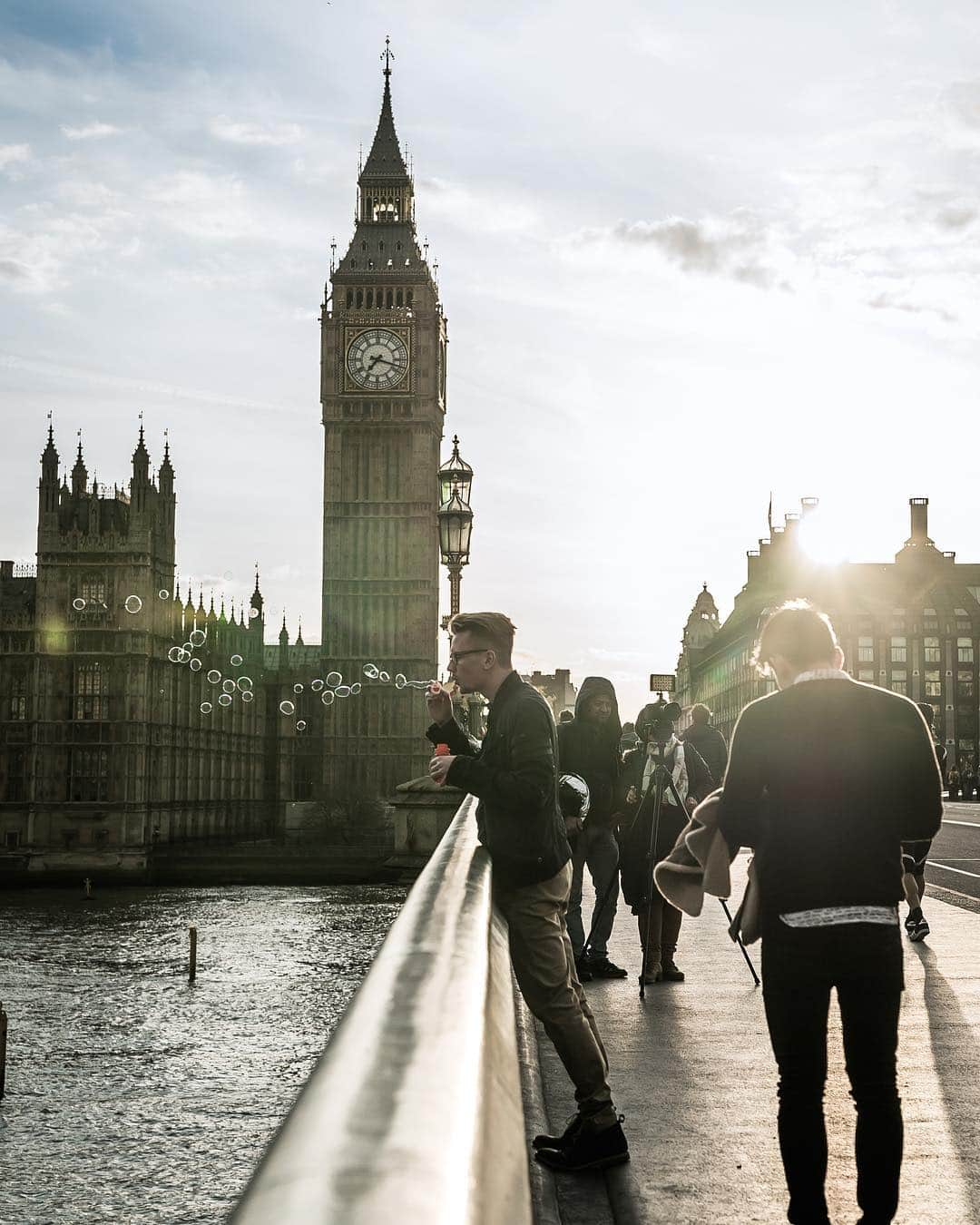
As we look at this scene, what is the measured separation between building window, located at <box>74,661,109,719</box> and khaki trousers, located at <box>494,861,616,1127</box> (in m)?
75.5

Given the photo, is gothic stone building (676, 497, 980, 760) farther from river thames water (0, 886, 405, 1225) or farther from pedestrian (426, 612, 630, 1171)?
pedestrian (426, 612, 630, 1171)

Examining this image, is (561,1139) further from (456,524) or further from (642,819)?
(456,524)

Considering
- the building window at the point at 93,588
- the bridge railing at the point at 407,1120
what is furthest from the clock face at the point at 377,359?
the bridge railing at the point at 407,1120

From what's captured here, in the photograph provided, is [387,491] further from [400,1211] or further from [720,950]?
[400,1211]

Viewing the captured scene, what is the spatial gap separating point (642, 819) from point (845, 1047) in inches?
222

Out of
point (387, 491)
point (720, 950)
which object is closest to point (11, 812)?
point (387, 491)

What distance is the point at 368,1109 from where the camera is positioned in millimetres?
1349

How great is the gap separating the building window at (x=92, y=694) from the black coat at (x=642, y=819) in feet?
233

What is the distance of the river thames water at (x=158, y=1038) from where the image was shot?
19.9 meters

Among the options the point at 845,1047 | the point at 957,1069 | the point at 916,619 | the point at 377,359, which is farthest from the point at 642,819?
the point at 377,359

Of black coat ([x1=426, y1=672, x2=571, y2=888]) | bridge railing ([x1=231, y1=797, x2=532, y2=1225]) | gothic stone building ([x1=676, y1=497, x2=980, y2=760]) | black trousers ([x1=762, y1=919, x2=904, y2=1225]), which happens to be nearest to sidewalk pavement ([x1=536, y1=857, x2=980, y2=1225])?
black trousers ([x1=762, y1=919, x2=904, y2=1225])

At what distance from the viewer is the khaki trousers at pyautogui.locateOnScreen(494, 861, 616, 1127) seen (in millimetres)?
4668

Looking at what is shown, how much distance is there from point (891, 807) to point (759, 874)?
1.30 ft

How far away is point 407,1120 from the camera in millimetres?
1329
